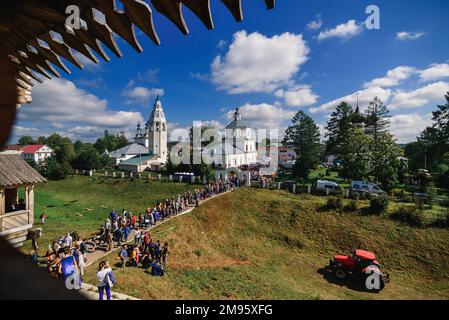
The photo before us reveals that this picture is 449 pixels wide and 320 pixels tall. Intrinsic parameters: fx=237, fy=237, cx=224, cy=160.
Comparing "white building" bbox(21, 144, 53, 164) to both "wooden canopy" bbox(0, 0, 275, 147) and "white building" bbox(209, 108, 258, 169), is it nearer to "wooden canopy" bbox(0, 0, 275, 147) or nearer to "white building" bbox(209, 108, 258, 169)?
"white building" bbox(209, 108, 258, 169)

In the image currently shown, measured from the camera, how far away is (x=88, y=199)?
32.6 m

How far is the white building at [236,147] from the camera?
6211cm

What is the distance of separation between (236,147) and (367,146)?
43435mm

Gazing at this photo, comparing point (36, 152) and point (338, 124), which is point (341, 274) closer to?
point (338, 124)

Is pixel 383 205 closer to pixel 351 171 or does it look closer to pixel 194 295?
pixel 351 171

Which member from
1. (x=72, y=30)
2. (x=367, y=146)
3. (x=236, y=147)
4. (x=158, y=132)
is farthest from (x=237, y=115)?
(x=72, y=30)

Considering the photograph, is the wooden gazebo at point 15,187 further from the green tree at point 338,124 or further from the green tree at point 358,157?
the green tree at point 338,124

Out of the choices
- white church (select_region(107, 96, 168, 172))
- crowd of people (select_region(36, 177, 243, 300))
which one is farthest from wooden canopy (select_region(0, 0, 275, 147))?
white church (select_region(107, 96, 168, 172))

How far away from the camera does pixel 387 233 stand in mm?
20297

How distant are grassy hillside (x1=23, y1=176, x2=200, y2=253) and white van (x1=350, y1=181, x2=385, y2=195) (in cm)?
2084

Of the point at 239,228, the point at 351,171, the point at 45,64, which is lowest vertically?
the point at 239,228

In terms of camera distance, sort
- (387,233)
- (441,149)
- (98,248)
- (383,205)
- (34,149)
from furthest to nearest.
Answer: (34,149), (441,149), (383,205), (387,233), (98,248)
